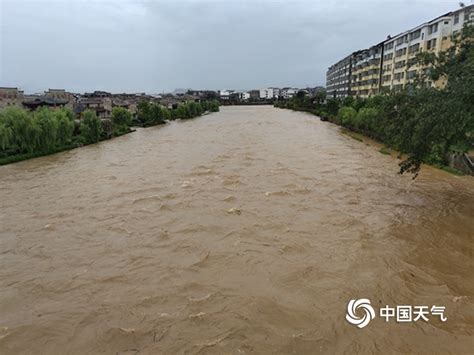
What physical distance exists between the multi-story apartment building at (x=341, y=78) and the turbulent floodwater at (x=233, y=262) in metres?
53.9

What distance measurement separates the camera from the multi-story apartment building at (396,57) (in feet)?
94.4

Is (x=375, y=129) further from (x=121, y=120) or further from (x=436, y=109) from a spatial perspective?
(x=121, y=120)

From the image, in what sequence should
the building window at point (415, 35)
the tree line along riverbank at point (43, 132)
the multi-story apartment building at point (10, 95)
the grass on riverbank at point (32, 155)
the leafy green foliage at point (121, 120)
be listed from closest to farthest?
the grass on riverbank at point (32, 155) → the tree line along riverbank at point (43, 132) → the building window at point (415, 35) → the leafy green foliage at point (121, 120) → the multi-story apartment building at point (10, 95)

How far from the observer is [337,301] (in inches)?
244

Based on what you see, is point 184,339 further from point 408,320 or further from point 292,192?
point 292,192

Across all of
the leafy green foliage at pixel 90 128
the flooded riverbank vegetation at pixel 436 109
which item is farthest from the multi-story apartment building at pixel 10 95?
the flooded riverbank vegetation at pixel 436 109

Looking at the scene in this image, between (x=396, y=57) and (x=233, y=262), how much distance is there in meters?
41.0

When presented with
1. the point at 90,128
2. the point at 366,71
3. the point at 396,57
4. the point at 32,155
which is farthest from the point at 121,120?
the point at 366,71

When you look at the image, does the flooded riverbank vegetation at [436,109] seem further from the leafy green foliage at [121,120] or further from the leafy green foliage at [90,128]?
the leafy green foliage at [121,120]

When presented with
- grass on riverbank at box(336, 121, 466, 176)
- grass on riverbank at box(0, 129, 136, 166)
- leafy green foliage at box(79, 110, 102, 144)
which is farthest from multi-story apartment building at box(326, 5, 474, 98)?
leafy green foliage at box(79, 110, 102, 144)

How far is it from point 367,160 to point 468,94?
10.5m

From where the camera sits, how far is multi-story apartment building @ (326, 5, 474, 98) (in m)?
28.8

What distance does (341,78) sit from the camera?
238 ft

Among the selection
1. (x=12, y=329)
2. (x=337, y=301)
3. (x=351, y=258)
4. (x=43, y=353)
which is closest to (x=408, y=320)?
(x=337, y=301)
